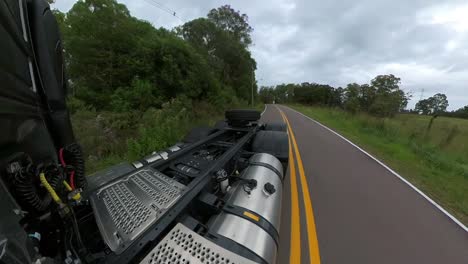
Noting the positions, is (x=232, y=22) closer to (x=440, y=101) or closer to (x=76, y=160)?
(x=76, y=160)

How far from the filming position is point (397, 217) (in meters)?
3.40

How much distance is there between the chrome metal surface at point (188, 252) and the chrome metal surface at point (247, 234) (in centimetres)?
20

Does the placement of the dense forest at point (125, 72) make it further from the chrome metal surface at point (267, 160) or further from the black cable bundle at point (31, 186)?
the black cable bundle at point (31, 186)

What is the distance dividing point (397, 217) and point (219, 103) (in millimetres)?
13208

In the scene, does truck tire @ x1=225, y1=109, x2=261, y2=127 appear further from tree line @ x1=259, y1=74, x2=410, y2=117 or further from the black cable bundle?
tree line @ x1=259, y1=74, x2=410, y2=117

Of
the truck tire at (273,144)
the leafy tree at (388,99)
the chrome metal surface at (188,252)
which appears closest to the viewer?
the chrome metal surface at (188,252)

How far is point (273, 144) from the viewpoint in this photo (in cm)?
396

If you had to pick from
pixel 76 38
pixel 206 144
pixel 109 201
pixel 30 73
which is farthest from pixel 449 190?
pixel 76 38

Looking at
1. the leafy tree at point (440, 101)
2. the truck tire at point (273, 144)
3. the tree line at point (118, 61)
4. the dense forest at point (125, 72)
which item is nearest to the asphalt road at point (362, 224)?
the truck tire at point (273, 144)

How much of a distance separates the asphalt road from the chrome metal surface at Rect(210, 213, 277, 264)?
45.3 inches

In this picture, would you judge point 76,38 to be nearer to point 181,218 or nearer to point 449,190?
point 181,218

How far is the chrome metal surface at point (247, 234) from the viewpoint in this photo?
155 cm

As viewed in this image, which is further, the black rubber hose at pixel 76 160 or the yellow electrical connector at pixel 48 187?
the black rubber hose at pixel 76 160

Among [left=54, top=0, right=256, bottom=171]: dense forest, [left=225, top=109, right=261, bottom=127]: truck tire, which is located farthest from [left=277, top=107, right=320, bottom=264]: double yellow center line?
[left=54, top=0, right=256, bottom=171]: dense forest
